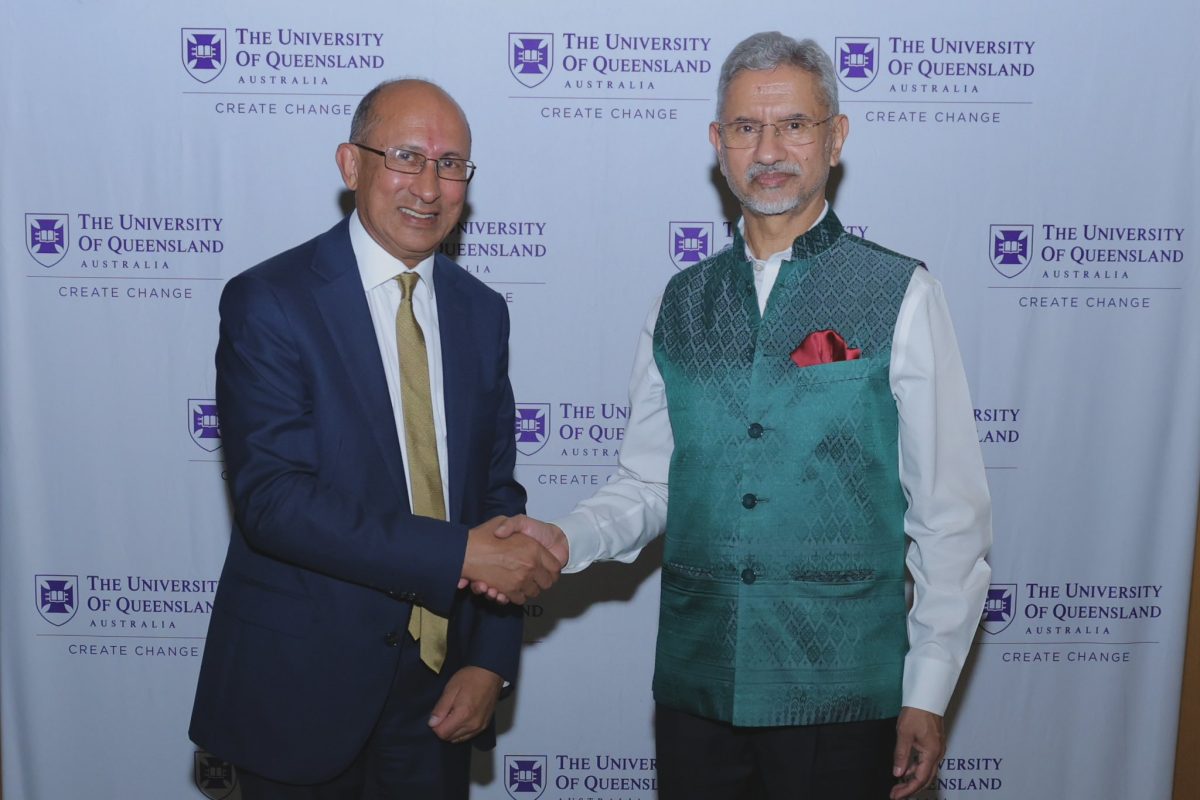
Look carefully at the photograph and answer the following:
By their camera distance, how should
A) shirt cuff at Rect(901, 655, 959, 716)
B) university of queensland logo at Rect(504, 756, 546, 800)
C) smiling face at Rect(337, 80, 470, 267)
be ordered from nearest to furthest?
shirt cuff at Rect(901, 655, 959, 716) → smiling face at Rect(337, 80, 470, 267) → university of queensland logo at Rect(504, 756, 546, 800)

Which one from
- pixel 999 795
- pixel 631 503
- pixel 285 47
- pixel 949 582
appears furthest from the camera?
pixel 999 795

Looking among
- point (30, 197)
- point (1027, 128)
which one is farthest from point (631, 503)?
point (30, 197)

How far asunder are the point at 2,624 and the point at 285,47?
5.92ft

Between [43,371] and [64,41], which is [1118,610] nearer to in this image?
[43,371]

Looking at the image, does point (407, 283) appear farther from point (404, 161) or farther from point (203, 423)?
point (203, 423)

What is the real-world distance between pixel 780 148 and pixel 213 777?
7.89 feet

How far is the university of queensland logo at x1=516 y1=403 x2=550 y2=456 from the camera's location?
122 inches

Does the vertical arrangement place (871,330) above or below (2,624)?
above

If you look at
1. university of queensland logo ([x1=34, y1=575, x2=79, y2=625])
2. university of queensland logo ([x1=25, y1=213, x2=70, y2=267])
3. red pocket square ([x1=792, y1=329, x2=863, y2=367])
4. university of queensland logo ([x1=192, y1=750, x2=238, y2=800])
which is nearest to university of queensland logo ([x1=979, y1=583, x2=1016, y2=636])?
red pocket square ([x1=792, y1=329, x2=863, y2=367])

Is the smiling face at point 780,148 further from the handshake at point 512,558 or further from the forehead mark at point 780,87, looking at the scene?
the handshake at point 512,558

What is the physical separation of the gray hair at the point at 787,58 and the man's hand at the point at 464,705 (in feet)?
4.13

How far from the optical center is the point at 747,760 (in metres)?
2.05

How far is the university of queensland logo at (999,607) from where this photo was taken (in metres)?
3.14

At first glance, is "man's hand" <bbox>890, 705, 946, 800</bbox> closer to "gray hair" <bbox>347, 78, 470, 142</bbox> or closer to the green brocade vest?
the green brocade vest
